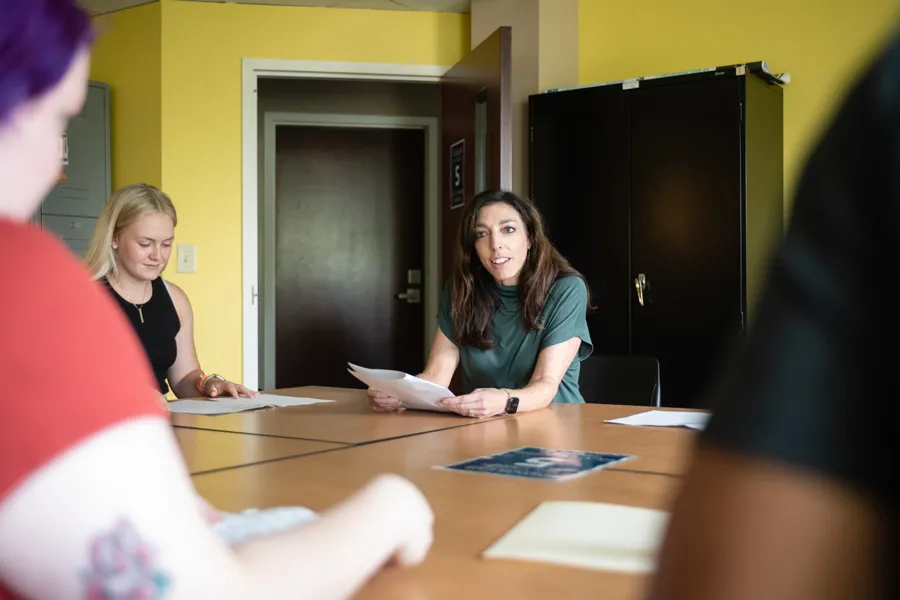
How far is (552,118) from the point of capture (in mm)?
4211

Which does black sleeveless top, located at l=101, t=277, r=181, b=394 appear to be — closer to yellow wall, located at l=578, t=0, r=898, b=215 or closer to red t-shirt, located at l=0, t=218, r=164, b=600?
red t-shirt, located at l=0, t=218, r=164, b=600

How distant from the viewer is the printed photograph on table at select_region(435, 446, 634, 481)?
1.33m

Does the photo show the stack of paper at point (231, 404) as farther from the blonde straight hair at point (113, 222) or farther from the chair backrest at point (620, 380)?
the chair backrest at point (620, 380)

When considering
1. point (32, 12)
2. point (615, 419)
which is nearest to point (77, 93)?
point (32, 12)

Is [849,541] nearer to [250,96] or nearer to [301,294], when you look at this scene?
[250,96]

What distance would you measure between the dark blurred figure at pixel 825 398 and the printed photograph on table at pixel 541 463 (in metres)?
1.06

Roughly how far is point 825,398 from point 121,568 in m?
0.42

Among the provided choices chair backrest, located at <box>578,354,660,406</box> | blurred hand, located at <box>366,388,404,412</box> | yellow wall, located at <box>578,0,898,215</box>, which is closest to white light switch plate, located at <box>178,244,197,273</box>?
yellow wall, located at <box>578,0,898,215</box>

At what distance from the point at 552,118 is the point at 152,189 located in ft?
6.67

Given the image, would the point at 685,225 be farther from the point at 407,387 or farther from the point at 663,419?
the point at 407,387

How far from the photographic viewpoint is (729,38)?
4.17m

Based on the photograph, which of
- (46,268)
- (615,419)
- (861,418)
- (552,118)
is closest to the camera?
(861,418)

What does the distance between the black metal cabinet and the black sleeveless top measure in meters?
1.92

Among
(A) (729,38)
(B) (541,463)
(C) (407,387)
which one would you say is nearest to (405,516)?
(B) (541,463)
